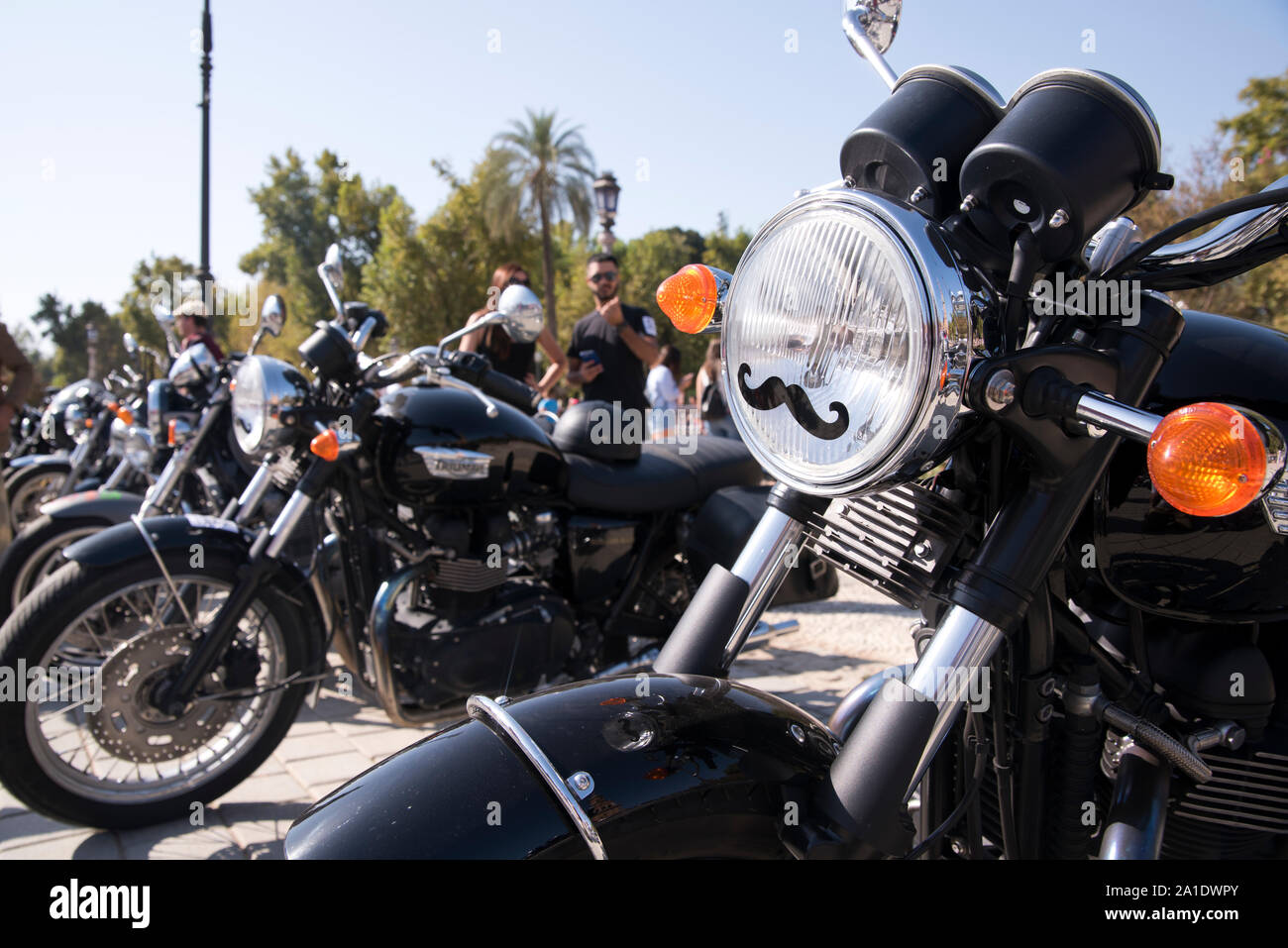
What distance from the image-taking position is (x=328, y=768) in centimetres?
303

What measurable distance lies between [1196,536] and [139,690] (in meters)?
2.75

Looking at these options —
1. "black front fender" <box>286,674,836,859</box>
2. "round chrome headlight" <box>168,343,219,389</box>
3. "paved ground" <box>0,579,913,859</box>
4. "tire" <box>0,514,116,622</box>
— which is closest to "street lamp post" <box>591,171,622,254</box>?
"round chrome headlight" <box>168,343,219,389</box>

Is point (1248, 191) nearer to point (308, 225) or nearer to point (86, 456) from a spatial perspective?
point (86, 456)

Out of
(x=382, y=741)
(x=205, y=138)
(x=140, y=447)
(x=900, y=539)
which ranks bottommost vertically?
(x=382, y=741)

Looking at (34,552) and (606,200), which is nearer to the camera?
(34,552)

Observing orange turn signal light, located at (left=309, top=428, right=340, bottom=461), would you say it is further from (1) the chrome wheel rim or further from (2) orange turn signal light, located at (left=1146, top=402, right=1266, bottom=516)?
(2) orange turn signal light, located at (left=1146, top=402, right=1266, bottom=516)

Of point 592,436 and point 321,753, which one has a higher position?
point 592,436

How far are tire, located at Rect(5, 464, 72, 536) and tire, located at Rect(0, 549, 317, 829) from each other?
15.7ft

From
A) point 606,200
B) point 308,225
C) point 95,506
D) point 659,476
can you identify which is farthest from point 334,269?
point 308,225
